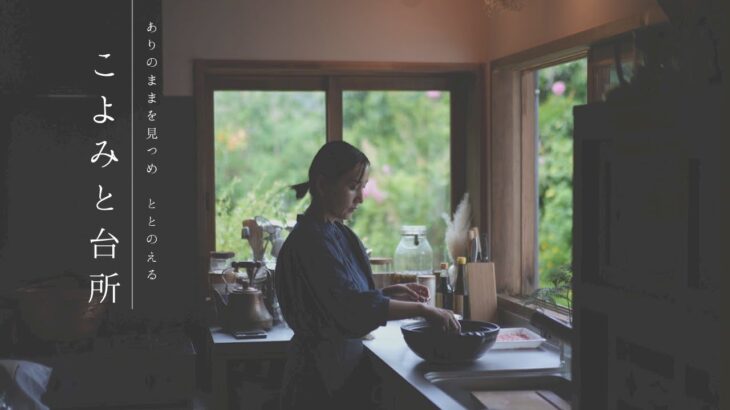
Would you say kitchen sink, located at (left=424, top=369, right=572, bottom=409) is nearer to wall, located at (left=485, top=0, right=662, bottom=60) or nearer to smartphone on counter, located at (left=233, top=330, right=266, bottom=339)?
smartphone on counter, located at (left=233, top=330, right=266, bottom=339)

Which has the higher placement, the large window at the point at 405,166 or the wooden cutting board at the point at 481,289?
the large window at the point at 405,166

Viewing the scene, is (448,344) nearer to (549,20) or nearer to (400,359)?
(400,359)

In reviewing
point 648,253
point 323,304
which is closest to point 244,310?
point 323,304

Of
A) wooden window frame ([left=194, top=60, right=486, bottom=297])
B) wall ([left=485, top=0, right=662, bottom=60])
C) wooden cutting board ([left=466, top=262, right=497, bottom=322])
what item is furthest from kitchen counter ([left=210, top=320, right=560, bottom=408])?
wall ([left=485, top=0, right=662, bottom=60])

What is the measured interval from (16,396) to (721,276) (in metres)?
2.99

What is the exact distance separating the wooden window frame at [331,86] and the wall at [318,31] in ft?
0.13

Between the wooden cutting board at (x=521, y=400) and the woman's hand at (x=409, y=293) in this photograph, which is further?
the woman's hand at (x=409, y=293)

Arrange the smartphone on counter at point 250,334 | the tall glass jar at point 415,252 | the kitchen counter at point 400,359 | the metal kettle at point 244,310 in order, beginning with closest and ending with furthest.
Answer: the kitchen counter at point 400,359, the smartphone on counter at point 250,334, the metal kettle at point 244,310, the tall glass jar at point 415,252

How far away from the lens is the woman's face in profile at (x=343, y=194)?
9.19 feet

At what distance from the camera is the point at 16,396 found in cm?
324

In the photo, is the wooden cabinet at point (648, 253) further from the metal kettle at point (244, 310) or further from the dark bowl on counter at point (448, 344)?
the metal kettle at point (244, 310)

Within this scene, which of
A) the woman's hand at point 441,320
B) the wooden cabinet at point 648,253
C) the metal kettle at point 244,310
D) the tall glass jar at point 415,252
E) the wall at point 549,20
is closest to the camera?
the wooden cabinet at point 648,253

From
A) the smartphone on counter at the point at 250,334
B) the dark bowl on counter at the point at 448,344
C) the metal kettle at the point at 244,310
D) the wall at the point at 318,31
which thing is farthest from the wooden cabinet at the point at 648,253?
the wall at the point at 318,31

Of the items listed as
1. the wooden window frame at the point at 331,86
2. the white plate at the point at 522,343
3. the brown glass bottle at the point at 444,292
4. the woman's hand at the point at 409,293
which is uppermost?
the wooden window frame at the point at 331,86
